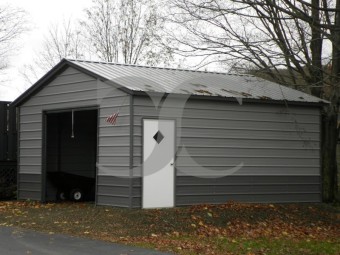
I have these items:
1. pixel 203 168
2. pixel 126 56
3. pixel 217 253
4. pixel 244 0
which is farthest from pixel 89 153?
pixel 126 56

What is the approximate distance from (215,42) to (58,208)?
24.7 feet

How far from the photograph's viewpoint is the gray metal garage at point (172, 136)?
16.5 meters

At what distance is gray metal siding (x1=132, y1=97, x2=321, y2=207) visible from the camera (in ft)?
55.9

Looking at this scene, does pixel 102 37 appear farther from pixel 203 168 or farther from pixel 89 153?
pixel 203 168

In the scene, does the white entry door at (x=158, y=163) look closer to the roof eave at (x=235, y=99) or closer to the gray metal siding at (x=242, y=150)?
the gray metal siding at (x=242, y=150)

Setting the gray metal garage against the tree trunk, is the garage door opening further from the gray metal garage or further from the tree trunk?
the tree trunk

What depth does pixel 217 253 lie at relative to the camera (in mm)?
11391

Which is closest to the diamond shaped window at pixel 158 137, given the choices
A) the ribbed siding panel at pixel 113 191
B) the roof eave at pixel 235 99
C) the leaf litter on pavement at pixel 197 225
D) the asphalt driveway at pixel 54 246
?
the roof eave at pixel 235 99

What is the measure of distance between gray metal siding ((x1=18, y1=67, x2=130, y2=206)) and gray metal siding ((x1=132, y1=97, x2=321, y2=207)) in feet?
1.68

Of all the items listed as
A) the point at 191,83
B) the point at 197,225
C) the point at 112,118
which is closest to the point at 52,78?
the point at 112,118

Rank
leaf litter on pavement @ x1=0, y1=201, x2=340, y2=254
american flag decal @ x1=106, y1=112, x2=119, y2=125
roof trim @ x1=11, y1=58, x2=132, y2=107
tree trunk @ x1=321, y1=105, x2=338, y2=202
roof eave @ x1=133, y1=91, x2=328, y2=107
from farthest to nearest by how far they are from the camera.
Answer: tree trunk @ x1=321, y1=105, x2=338, y2=202 → roof trim @ x1=11, y1=58, x2=132, y2=107 → american flag decal @ x1=106, y1=112, x2=119, y2=125 → roof eave @ x1=133, y1=91, x2=328, y2=107 → leaf litter on pavement @ x1=0, y1=201, x2=340, y2=254

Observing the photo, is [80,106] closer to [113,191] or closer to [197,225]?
[113,191]

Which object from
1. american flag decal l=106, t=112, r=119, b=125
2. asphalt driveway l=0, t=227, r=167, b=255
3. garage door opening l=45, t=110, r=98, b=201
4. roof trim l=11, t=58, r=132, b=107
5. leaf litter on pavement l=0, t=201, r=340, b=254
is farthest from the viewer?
garage door opening l=45, t=110, r=98, b=201

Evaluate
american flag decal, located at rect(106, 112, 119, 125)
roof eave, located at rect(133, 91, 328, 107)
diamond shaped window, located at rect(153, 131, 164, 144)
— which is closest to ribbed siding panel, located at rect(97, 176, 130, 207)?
diamond shaped window, located at rect(153, 131, 164, 144)
